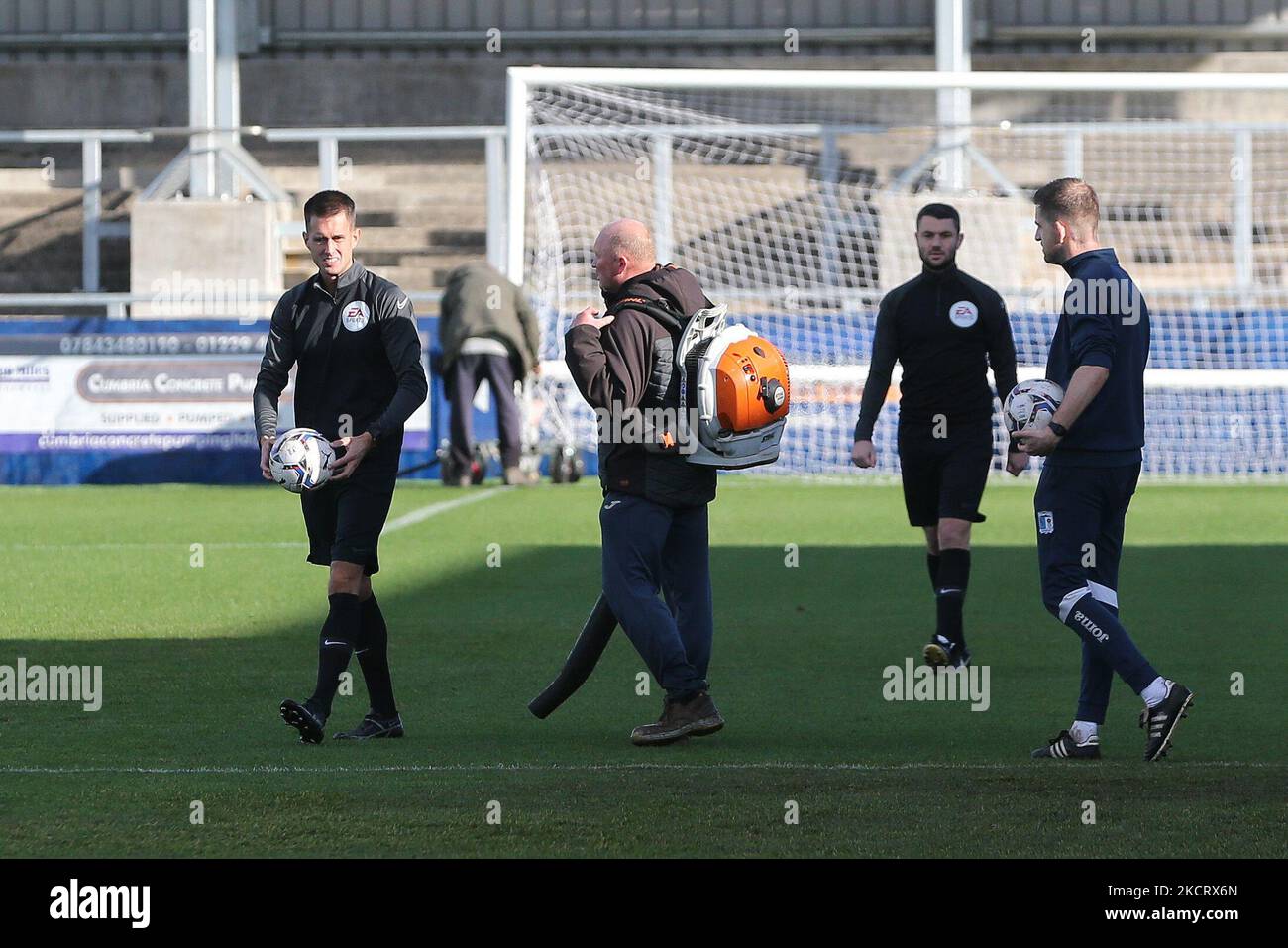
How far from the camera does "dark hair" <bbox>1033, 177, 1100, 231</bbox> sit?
7.11m

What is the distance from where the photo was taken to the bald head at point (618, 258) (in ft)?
24.2

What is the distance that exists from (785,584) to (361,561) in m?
5.28

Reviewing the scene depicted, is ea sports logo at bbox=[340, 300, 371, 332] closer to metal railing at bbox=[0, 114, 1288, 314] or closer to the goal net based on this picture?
the goal net

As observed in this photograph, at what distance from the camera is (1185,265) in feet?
85.8

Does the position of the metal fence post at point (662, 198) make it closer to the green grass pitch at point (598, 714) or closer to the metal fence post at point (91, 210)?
the metal fence post at point (91, 210)

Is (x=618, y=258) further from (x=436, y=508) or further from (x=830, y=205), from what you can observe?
(x=830, y=205)

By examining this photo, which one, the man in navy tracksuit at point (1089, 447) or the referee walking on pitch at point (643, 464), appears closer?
the man in navy tracksuit at point (1089, 447)

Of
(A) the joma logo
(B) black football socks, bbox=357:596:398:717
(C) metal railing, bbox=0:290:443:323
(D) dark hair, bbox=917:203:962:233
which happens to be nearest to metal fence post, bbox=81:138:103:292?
(C) metal railing, bbox=0:290:443:323

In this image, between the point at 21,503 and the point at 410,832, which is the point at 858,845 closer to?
the point at 410,832

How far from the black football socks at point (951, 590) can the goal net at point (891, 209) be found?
10.0 m

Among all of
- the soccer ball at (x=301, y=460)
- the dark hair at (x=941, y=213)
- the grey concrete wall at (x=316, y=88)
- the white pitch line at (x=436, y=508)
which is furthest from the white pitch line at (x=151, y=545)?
the grey concrete wall at (x=316, y=88)

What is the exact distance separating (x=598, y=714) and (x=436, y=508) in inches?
367

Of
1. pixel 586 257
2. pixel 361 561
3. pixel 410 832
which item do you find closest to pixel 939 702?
pixel 361 561

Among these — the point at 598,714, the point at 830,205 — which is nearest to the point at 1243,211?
the point at 830,205
